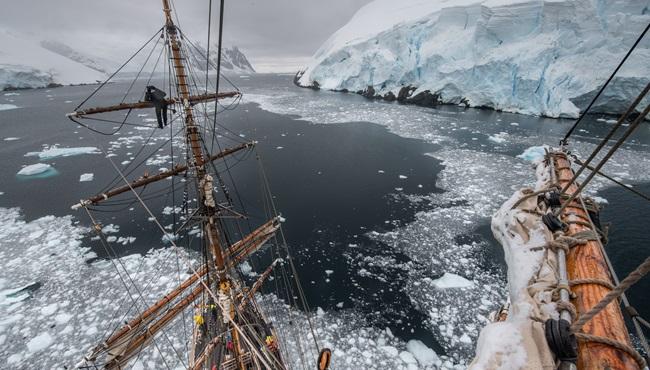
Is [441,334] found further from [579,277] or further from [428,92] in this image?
[428,92]

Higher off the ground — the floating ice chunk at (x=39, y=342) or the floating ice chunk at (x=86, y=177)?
the floating ice chunk at (x=86, y=177)

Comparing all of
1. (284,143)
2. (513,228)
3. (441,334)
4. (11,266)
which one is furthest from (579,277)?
(284,143)

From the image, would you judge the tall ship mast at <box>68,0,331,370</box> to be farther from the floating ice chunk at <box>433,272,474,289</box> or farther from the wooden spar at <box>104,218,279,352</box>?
the floating ice chunk at <box>433,272,474,289</box>

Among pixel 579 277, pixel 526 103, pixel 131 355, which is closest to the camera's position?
pixel 579 277

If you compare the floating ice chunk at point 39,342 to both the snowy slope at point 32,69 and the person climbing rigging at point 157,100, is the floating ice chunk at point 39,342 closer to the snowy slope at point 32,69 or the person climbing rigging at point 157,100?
the person climbing rigging at point 157,100

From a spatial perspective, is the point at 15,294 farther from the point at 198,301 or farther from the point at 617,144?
the point at 617,144

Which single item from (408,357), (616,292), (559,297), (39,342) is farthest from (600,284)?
(39,342)

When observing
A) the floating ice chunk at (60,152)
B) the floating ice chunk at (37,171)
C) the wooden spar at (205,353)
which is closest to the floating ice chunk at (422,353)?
the wooden spar at (205,353)
